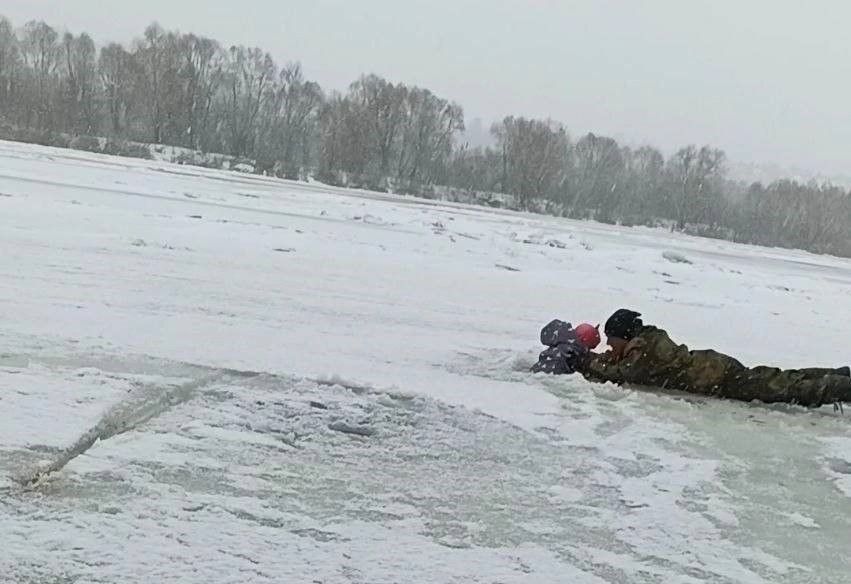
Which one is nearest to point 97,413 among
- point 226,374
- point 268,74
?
point 226,374

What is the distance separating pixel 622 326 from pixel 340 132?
47595 mm

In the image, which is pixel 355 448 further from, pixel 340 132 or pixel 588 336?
pixel 340 132

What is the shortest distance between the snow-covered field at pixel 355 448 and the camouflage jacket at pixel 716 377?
0.15 meters

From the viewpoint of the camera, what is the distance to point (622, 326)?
203 inches

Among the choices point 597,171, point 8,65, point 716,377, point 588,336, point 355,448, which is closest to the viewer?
point 355,448

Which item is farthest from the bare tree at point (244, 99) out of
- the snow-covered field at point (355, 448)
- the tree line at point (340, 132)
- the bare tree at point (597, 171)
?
the snow-covered field at point (355, 448)

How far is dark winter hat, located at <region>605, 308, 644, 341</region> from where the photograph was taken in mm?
5168

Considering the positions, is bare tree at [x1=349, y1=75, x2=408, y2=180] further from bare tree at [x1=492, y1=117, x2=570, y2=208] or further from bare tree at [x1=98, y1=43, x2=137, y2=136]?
bare tree at [x1=98, y1=43, x2=137, y2=136]

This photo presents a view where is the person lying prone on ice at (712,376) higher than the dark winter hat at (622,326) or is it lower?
lower

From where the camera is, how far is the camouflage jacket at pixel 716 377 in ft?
16.3

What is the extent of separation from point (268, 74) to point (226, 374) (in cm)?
5596

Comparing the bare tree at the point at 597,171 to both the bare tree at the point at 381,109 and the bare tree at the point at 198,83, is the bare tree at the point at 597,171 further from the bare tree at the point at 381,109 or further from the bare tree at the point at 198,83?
the bare tree at the point at 198,83

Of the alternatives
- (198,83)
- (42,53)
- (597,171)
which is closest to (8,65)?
(42,53)

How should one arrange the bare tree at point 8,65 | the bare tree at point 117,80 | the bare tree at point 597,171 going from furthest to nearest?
the bare tree at point 597,171
the bare tree at point 117,80
the bare tree at point 8,65
